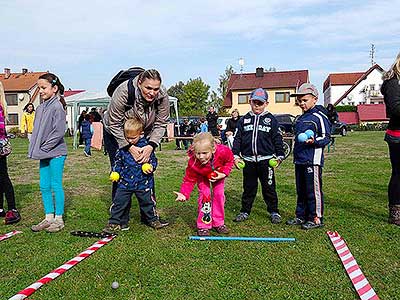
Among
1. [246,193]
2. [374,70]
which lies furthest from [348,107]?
[246,193]

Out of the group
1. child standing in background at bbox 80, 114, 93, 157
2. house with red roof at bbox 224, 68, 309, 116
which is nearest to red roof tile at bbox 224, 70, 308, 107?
house with red roof at bbox 224, 68, 309, 116

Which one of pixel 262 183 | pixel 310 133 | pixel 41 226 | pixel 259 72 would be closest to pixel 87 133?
pixel 41 226

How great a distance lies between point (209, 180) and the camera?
570cm

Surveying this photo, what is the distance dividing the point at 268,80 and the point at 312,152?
5484 cm

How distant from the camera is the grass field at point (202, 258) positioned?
3801 millimetres

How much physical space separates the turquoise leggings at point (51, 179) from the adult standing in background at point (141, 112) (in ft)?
2.21

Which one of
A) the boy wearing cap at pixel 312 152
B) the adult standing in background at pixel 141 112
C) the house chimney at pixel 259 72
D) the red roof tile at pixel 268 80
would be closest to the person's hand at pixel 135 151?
the adult standing in background at pixel 141 112

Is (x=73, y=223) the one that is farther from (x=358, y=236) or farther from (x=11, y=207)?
(x=358, y=236)

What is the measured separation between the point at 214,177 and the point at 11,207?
118 inches

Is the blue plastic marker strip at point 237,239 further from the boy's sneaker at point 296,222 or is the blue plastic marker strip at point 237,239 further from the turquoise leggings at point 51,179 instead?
the turquoise leggings at point 51,179

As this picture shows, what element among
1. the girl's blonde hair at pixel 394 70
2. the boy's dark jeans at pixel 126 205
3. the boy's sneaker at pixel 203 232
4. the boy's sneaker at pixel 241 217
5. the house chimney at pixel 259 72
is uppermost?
the house chimney at pixel 259 72

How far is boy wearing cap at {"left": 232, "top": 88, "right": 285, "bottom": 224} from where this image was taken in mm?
6289

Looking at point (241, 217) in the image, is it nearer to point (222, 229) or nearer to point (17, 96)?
point (222, 229)

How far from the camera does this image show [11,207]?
6.52 metres
